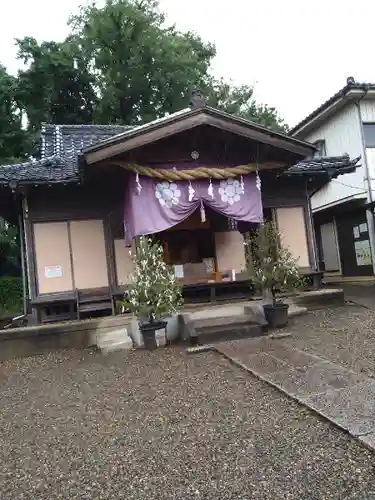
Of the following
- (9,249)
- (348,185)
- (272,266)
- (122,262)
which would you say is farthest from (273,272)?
(9,249)

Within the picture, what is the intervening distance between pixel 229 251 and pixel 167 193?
2560 millimetres

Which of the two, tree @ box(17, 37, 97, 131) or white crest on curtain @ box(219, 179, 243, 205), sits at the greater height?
tree @ box(17, 37, 97, 131)

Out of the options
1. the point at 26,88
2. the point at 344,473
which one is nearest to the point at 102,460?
the point at 344,473


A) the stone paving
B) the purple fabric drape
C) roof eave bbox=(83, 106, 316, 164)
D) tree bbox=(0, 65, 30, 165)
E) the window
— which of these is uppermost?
tree bbox=(0, 65, 30, 165)

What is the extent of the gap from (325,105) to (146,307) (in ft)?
34.9

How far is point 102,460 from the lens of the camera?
3184 millimetres

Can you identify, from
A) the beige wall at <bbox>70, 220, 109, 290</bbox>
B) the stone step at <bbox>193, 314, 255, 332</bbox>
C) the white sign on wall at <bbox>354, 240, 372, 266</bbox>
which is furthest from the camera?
the white sign on wall at <bbox>354, 240, 372, 266</bbox>

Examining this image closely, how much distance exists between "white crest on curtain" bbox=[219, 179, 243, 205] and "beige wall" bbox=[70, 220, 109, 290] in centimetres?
293

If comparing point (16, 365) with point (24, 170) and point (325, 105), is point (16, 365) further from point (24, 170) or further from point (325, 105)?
point (325, 105)

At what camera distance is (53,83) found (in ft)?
70.2

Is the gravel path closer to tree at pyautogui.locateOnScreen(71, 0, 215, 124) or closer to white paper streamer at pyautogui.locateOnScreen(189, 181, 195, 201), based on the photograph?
white paper streamer at pyautogui.locateOnScreen(189, 181, 195, 201)

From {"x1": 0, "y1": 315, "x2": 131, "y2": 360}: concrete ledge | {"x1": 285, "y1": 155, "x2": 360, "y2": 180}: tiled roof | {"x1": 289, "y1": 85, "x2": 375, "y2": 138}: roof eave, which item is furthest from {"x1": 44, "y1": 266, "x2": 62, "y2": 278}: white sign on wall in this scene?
{"x1": 289, "y1": 85, "x2": 375, "y2": 138}: roof eave

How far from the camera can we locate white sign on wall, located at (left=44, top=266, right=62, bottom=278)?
9.13 metres

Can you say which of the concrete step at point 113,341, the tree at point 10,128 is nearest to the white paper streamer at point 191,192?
the concrete step at point 113,341
